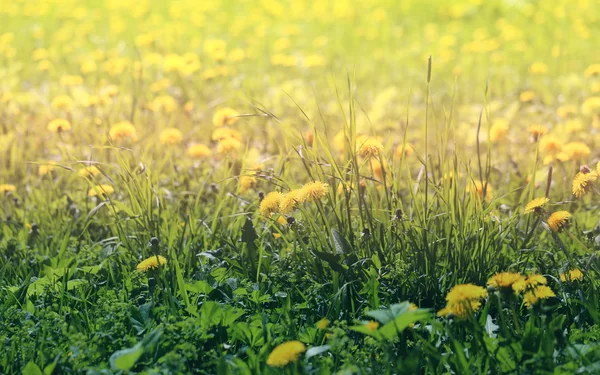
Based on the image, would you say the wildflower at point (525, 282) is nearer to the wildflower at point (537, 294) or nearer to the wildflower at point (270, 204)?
the wildflower at point (537, 294)

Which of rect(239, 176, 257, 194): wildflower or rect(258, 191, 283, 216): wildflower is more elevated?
rect(258, 191, 283, 216): wildflower

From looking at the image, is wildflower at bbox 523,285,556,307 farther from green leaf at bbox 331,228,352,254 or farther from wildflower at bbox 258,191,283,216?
wildflower at bbox 258,191,283,216

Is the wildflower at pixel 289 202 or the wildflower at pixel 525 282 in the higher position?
the wildflower at pixel 289 202

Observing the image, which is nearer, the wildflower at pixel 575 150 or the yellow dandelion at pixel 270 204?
the yellow dandelion at pixel 270 204

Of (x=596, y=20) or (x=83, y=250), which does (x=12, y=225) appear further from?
(x=596, y=20)

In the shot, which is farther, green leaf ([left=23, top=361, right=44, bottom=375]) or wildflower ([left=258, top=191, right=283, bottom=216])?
wildflower ([left=258, top=191, right=283, bottom=216])

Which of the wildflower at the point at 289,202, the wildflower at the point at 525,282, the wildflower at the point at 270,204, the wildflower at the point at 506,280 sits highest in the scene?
the wildflower at the point at 289,202

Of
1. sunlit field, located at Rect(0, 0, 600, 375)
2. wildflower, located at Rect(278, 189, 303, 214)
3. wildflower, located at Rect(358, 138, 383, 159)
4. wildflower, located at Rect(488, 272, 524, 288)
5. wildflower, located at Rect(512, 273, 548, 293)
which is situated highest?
wildflower, located at Rect(358, 138, 383, 159)

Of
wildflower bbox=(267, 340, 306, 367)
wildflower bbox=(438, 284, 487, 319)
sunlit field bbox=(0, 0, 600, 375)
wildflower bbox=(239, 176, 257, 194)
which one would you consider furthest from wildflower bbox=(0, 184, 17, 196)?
wildflower bbox=(438, 284, 487, 319)

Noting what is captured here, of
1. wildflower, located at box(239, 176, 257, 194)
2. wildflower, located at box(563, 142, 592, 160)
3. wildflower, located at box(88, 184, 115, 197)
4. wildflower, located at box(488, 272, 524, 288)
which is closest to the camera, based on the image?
wildflower, located at box(488, 272, 524, 288)

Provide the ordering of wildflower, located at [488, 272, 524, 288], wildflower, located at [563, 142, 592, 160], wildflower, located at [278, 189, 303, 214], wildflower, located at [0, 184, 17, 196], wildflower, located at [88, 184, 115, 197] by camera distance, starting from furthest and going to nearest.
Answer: wildflower, located at [0, 184, 17, 196] → wildflower, located at [563, 142, 592, 160] → wildflower, located at [88, 184, 115, 197] → wildflower, located at [278, 189, 303, 214] → wildflower, located at [488, 272, 524, 288]

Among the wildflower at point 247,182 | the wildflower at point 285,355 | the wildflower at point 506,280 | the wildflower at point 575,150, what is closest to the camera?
the wildflower at point 285,355

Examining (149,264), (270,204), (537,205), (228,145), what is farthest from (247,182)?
(537,205)

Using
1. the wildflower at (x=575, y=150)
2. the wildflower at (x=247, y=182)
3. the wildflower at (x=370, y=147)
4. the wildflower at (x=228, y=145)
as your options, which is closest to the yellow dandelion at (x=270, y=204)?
the wildflower at (x=370, y=147)
